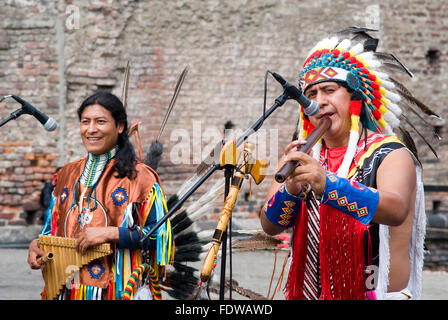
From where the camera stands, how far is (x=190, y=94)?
810 cm

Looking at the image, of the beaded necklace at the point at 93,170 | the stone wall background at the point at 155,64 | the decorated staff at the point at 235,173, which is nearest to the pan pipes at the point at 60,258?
the beaded necklace at the point at 93,170

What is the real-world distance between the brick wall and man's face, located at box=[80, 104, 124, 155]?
4090 millimetres

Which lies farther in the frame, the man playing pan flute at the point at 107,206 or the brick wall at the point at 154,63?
the brick wall at the point at 154,63

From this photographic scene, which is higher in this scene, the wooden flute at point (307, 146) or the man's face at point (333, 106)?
the man's face at point (333, 106)

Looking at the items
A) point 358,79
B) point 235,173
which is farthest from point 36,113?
point 358,79

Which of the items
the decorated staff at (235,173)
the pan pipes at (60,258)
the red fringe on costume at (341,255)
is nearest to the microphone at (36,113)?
the pan pipes at (60,258)

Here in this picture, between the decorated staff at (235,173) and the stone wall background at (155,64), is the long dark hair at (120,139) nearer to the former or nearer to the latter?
the decorated staff at (235,173)

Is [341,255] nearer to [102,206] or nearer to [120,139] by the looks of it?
[102,206]

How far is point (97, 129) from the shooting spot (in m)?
3.32

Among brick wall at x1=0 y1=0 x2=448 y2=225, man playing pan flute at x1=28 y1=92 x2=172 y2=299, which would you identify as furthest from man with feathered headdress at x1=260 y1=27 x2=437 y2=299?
brick wall at x1=0 y1=0 x2=448 y2=225

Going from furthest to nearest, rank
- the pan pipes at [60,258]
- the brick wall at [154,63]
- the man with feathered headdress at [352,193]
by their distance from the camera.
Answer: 1. the brick wall at [154,63]
2. the pan pipes at [60,258]
3. the man with feathered headdress at [352,193]

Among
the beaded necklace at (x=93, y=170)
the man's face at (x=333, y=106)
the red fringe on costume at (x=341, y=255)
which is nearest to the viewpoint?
the red fringe on costume at (x=341, y=255)

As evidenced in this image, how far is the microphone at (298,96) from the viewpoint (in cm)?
249

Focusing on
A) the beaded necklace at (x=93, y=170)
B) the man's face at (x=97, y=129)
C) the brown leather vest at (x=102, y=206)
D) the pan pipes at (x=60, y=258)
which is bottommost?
the pan pipes at (x=60, y=258)
